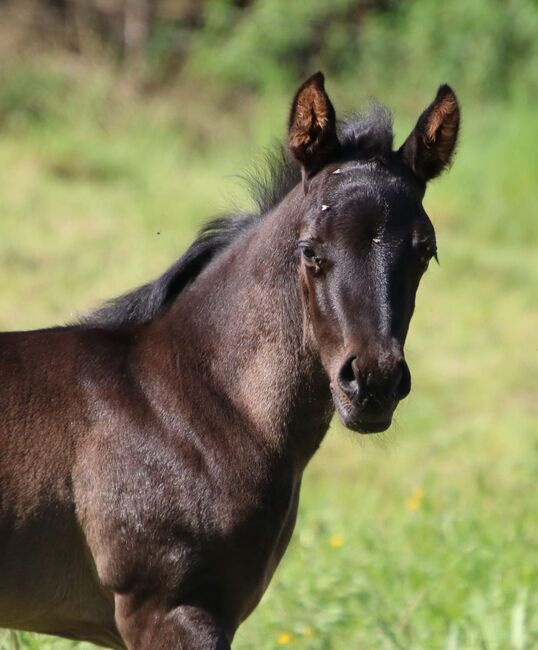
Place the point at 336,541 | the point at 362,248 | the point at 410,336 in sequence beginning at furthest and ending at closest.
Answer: the point at 410,336 → the point at 336,541 → the point at 362,248

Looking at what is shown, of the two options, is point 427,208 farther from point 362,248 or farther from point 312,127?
point 362,248

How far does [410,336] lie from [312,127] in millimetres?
7334

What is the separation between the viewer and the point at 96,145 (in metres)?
14.6

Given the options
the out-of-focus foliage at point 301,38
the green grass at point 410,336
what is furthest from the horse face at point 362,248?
the out-of-focus foliage at point 301,38

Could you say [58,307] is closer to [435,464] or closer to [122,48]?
[435,464]

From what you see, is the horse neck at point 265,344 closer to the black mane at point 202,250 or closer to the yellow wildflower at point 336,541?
the black mane at point 202,250

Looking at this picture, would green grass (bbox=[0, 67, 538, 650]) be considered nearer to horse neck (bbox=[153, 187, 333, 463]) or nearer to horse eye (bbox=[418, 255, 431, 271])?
horse neck (bbox=[153, 187, 333, 463])

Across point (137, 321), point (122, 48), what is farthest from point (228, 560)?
point (122, 48)

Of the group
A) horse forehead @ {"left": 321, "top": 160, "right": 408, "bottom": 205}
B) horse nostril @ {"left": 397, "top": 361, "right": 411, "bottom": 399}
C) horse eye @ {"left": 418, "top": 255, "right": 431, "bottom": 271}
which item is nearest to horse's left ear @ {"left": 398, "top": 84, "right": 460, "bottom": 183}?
horse forehead @ {"left": 321, "top": 160, "right": 408, "bottom": 205}

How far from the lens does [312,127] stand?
374cm

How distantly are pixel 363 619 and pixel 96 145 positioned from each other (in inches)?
399

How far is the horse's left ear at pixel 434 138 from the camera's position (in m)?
3.80

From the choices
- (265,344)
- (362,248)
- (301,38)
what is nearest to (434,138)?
(362,248)

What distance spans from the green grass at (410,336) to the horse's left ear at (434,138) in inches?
33.3
